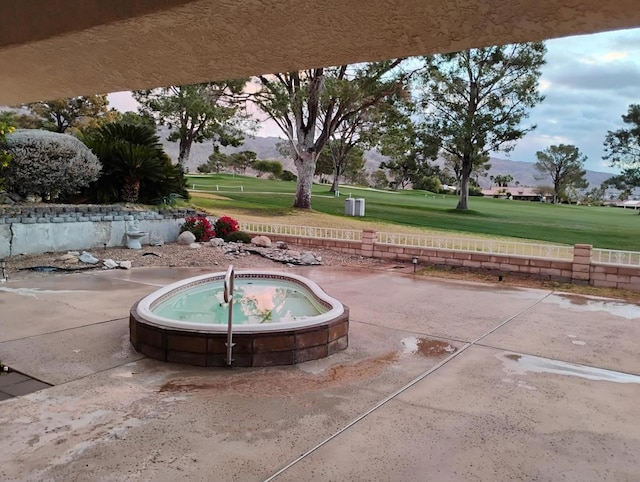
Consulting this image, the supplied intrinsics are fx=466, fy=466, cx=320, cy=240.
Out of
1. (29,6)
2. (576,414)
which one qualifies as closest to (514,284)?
(576,414)

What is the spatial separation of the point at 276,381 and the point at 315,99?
13.8 meters

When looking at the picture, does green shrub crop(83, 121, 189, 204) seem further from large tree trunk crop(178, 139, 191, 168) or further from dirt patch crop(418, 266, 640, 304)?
large tree trunk crop(178, 139, 191, 168)

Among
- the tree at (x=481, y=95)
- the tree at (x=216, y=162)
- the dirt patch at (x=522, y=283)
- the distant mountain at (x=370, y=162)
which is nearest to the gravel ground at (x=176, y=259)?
the dirt patch at (x=522, y=283)

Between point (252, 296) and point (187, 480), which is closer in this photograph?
point (187, 480)

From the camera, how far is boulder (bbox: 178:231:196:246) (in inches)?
442

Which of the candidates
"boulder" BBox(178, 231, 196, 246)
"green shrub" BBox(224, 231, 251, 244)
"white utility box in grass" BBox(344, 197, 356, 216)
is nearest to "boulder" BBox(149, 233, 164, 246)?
"boulder" BBox(178, 231, 196, 246)

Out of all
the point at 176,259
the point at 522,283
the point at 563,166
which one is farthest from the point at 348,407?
the point at 563,166

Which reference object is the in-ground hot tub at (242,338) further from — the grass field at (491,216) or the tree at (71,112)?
the tree at (71,112)

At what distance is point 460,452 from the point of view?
9.04 ft

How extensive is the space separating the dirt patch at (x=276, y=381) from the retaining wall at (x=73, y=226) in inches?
281

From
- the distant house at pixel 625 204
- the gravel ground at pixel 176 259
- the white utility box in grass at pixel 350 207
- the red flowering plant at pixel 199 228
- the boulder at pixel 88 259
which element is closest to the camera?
the gravel ground at pixel 176 259

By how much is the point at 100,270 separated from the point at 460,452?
7590 mm

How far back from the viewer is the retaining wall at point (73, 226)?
29.4 feet

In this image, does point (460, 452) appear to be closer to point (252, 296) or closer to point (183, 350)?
point (183, 350)
